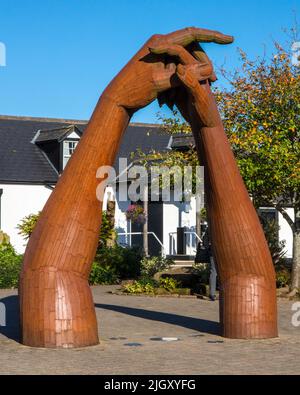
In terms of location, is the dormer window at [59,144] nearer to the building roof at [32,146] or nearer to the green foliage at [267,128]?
the building roof at [32,146]

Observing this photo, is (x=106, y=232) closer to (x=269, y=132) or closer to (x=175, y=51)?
(x=269, y=132)

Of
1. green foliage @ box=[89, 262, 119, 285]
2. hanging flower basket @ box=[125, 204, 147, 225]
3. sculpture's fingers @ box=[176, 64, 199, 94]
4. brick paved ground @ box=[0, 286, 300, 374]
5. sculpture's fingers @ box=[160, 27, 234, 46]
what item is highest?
sculpture's fingers @ box=[160, 27, 234, 46]

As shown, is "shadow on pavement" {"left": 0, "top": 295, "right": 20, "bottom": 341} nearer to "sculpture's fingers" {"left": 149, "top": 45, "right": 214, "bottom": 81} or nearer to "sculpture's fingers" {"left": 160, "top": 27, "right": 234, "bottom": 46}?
"sculpture's fingers" {"left": 149, "top": 45, "right": 214, "bottom": 81}

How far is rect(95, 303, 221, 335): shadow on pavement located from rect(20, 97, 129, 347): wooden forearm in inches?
104

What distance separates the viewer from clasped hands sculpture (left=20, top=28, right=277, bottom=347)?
10.8m

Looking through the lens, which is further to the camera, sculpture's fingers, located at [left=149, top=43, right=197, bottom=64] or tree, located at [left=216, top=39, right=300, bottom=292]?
tree, located at [left=216, top=39, right=300, bottom=292]

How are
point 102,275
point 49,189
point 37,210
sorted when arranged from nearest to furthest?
point 102,275, point 37,210, point 49,189

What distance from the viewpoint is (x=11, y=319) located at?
47.8 ft

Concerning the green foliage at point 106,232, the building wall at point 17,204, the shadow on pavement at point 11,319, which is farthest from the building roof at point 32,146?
the shadow on pavement at point 11,319

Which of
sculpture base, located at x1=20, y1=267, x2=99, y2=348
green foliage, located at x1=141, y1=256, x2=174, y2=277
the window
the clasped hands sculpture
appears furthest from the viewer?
the window

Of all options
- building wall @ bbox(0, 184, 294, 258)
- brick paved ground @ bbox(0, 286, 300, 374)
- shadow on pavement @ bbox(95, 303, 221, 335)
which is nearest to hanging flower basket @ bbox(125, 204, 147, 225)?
building wall @ bbox(0, 184, 294, 258)

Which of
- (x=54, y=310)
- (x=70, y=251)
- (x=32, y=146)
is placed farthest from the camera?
(x=32, y=146)

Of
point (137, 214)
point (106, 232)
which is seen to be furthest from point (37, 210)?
point (106, 232)

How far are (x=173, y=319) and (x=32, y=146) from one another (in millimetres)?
21404
